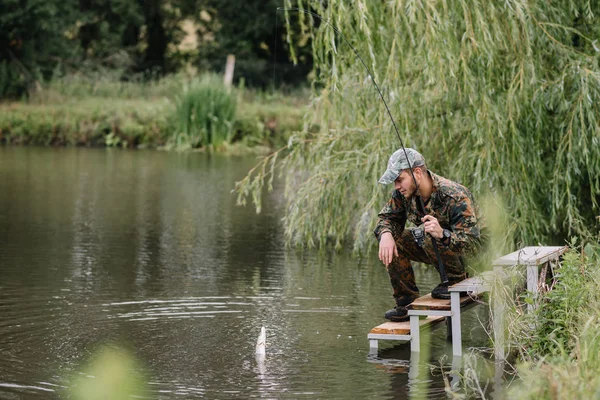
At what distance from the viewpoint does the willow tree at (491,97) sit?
28.8 feet

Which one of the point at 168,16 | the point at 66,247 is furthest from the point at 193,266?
the point at 168,16

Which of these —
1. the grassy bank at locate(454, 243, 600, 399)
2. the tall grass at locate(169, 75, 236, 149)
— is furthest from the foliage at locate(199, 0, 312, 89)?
the grassy bank at locate(454, 243, 600, 399)

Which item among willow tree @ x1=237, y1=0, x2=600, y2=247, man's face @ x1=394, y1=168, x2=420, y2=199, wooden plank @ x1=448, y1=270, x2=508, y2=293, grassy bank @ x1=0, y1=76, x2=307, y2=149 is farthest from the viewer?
grassy bank @ x1=0, y1=76, x2=307, y2=149

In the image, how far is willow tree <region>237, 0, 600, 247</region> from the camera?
879 centimetres

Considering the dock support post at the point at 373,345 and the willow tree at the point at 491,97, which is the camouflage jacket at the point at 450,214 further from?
the willow tree at the point at 491,97

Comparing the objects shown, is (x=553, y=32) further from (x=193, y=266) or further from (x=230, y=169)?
(x=230, y=169)

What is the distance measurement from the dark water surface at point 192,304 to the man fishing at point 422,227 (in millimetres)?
444

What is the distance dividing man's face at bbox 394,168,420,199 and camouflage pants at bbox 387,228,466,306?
0.29 m

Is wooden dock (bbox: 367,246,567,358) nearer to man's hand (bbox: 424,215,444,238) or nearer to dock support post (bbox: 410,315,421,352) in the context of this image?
dock support post (bbox: 410,315,421,352)

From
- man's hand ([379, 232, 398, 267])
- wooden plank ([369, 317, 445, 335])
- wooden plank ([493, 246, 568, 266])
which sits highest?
man's hand ([379, 232, 398, 267])

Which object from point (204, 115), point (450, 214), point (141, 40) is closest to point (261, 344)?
point (450, 214)

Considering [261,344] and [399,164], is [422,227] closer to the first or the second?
[399,164]

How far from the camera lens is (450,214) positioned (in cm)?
670

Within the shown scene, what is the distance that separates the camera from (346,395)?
221 inches
